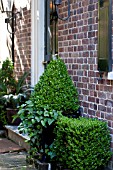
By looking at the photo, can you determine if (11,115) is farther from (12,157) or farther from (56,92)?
(56,92)

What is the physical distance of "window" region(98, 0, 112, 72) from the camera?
484cm

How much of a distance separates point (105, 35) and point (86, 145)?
125cm

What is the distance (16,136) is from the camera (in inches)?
→ 287

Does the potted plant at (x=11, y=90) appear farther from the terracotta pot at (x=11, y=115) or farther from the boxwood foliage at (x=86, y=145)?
the boxwood foliage at (x=86, y=145)

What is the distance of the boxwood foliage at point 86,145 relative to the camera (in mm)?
4781

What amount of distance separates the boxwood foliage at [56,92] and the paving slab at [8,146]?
1540mm

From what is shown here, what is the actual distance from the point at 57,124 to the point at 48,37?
2.57 meters

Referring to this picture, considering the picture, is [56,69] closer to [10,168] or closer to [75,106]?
[75,106]

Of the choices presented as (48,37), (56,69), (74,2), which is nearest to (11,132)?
(48,37)

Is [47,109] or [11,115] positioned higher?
[47,109]

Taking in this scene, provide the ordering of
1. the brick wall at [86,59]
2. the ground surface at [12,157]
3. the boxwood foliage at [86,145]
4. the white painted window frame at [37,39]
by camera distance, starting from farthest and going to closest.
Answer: the white painted window frame at [37,39] → the ground surface at [12,157] → the brick wall at [86,59] → the boxwood foliage at [86,145]

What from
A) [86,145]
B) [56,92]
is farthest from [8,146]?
[86,145]

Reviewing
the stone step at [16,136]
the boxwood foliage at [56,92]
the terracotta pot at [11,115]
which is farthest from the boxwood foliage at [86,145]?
the terracotta pot at [11,115]

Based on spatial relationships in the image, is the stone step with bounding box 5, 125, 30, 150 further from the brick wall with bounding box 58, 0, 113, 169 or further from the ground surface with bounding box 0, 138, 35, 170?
the brick wall with bounding box 58, 0, 113, 169
